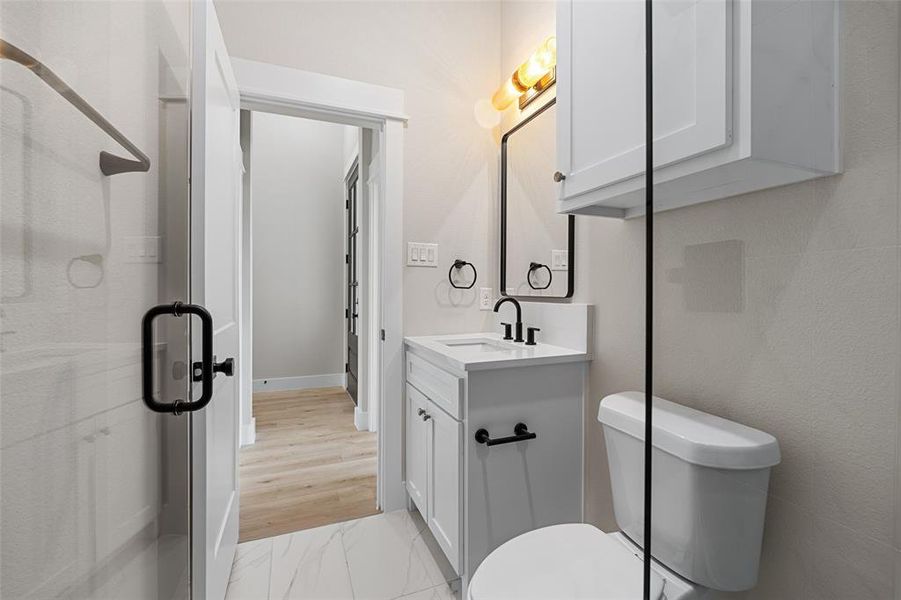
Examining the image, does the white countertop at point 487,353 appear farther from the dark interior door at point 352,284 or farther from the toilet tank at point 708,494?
the dark interior door at point 352,284

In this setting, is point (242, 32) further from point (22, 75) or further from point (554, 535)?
point (554, 535)

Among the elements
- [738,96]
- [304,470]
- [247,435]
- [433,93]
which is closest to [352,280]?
[247,435]

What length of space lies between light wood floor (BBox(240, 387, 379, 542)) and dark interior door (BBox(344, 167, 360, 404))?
0.37 metres

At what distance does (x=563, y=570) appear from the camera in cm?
90

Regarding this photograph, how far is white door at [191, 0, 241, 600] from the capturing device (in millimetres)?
1039

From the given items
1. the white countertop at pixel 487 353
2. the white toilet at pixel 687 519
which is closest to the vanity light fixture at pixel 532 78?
the white countertop at pixel 487 353

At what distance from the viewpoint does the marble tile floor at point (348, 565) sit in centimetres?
144

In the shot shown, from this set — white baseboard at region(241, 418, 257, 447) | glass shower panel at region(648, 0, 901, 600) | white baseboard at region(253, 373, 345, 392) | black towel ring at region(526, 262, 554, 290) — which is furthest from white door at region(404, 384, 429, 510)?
white baseboard at region(253, 373, 345, 392)

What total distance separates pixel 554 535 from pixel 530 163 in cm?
149

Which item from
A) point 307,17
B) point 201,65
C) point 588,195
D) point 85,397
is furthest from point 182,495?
point 307,17

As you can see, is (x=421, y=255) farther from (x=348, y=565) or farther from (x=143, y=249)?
(x=348, y=565)

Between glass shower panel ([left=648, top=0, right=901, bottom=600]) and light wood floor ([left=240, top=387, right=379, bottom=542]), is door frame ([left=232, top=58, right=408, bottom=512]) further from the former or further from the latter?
glass shower panel ([left=648, top=0, right=901, bottom=600])

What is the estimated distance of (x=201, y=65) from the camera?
1040mm

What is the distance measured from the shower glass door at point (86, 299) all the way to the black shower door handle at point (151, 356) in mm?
47
